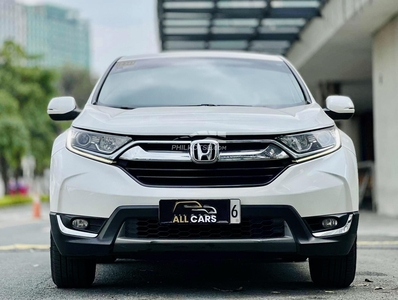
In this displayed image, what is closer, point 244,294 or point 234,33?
point 244,294

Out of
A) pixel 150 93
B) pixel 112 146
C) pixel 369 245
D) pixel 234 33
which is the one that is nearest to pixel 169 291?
pixel 112 146

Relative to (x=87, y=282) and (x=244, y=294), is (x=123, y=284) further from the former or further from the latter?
(x=244, y=294)

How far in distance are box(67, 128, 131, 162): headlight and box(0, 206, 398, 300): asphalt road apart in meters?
0.89

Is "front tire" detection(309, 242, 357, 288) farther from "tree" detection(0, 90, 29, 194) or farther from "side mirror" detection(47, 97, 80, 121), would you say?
"tree" detection(0, 90, 29, 194)

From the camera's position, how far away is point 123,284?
17.0 feet

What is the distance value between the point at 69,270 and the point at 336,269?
171 cm

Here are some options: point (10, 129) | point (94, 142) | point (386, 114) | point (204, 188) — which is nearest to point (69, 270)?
point (94, 142)

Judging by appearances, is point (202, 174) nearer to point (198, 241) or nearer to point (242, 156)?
point (242, 156)

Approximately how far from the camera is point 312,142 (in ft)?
15.1

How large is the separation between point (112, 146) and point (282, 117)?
3.52ft

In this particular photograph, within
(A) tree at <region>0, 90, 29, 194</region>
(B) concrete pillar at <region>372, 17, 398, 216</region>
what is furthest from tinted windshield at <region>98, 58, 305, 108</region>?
(A) tree at <region>0, 90, 29, 194</region>

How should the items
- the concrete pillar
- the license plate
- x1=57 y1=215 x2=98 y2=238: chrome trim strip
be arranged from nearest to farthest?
the license plate → x1=57 y1=215 x2=98 y2=238: chrome trim strip → the concrete pillar

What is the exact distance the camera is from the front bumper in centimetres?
439

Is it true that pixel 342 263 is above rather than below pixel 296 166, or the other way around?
below
